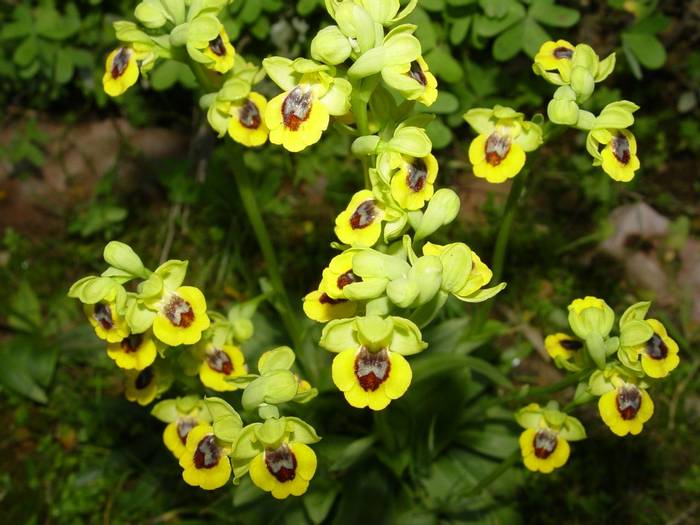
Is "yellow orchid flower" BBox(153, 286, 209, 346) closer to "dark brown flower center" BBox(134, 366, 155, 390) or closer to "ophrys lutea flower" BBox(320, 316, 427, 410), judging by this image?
"dark brown flower center" BBox(134, 366, 155, 390)

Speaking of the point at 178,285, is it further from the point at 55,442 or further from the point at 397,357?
the point at 55,442

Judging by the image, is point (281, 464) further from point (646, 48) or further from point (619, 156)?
point (646, 48)

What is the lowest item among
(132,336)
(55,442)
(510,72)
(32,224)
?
(55,442)

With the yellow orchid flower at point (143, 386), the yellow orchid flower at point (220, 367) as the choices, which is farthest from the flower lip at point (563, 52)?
the yellow orchid flower at point (143, 386)

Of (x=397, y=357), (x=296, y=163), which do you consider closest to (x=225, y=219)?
(x=296, y=163)

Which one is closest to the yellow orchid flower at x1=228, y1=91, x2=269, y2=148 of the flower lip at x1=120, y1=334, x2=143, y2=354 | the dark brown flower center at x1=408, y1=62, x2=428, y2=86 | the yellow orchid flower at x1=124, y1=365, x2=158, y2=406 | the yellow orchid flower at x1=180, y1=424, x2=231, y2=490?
the dark brown flower center at x1=408, y1=62, x2=428, y2=86

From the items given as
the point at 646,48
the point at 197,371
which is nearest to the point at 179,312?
the point at 197,371
